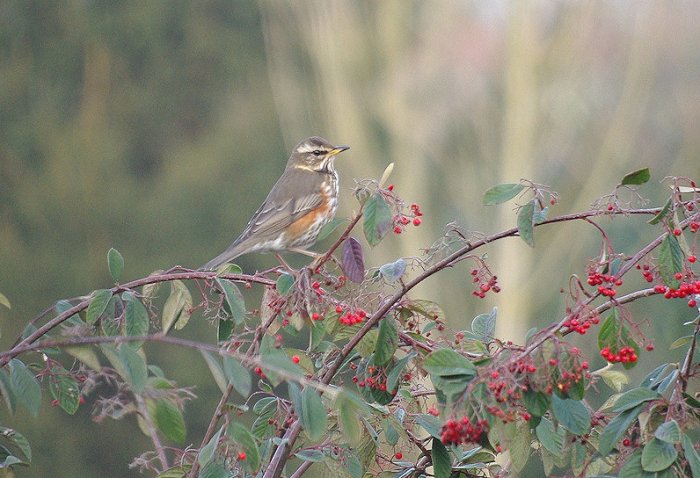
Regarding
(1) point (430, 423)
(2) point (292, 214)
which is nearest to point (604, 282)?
(1) point (430, 423)

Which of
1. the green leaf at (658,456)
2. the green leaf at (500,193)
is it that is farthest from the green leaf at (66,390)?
the green leaf at (658,456)

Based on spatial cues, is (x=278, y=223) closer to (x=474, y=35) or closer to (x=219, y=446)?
(x=219, y=446)

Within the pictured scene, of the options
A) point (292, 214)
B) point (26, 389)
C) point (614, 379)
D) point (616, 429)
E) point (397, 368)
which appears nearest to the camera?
point (26, 389)

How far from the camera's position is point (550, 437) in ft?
3.91

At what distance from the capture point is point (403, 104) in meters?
8.53

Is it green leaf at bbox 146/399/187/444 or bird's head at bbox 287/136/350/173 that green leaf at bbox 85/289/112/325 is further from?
bird's head at bbox 287/136/350/173

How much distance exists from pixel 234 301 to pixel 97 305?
0.16 m

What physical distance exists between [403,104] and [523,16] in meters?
1.22

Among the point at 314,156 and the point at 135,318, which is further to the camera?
the point at 314,156

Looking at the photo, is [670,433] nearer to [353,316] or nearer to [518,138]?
[353,316]

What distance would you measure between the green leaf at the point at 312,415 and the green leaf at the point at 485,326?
40cm

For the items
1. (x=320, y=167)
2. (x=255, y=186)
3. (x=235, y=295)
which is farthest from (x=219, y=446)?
(x=255, y=186)

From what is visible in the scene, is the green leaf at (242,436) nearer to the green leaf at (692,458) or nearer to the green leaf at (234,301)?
the green leaf at (234,301)

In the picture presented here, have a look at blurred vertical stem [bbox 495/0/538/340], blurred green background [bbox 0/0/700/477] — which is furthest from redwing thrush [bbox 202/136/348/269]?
blurred vertical stem [bbox 495/0/538/340]
